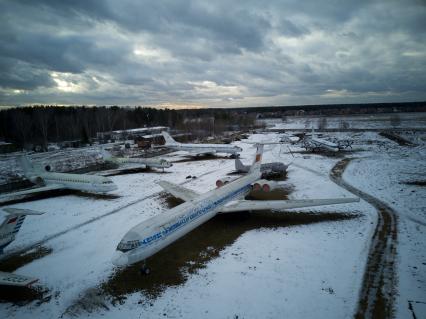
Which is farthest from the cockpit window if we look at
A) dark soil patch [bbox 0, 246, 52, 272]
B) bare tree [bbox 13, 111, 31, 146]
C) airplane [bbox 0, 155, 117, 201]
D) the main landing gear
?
bare tree [bbox 13, 111, 31, 146]

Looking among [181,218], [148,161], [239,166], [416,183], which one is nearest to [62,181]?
[148,161]

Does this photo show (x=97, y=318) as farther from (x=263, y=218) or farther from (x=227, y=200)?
(x=263, y=218)

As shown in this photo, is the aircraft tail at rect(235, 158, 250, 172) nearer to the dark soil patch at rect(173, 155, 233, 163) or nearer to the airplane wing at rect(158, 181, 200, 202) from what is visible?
the airplane wing at rect(158, 181, 200, 202)

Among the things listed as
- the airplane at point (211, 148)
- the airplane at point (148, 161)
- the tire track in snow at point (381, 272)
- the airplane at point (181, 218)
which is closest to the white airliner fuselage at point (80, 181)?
the airplane at point (181, 218)

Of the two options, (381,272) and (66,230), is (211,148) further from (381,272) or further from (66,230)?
(381,272)

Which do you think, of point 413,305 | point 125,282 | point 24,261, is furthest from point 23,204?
point 413,305

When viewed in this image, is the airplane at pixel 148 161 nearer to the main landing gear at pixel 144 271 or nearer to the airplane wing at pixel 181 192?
the airplane wing at pixel 181 192
